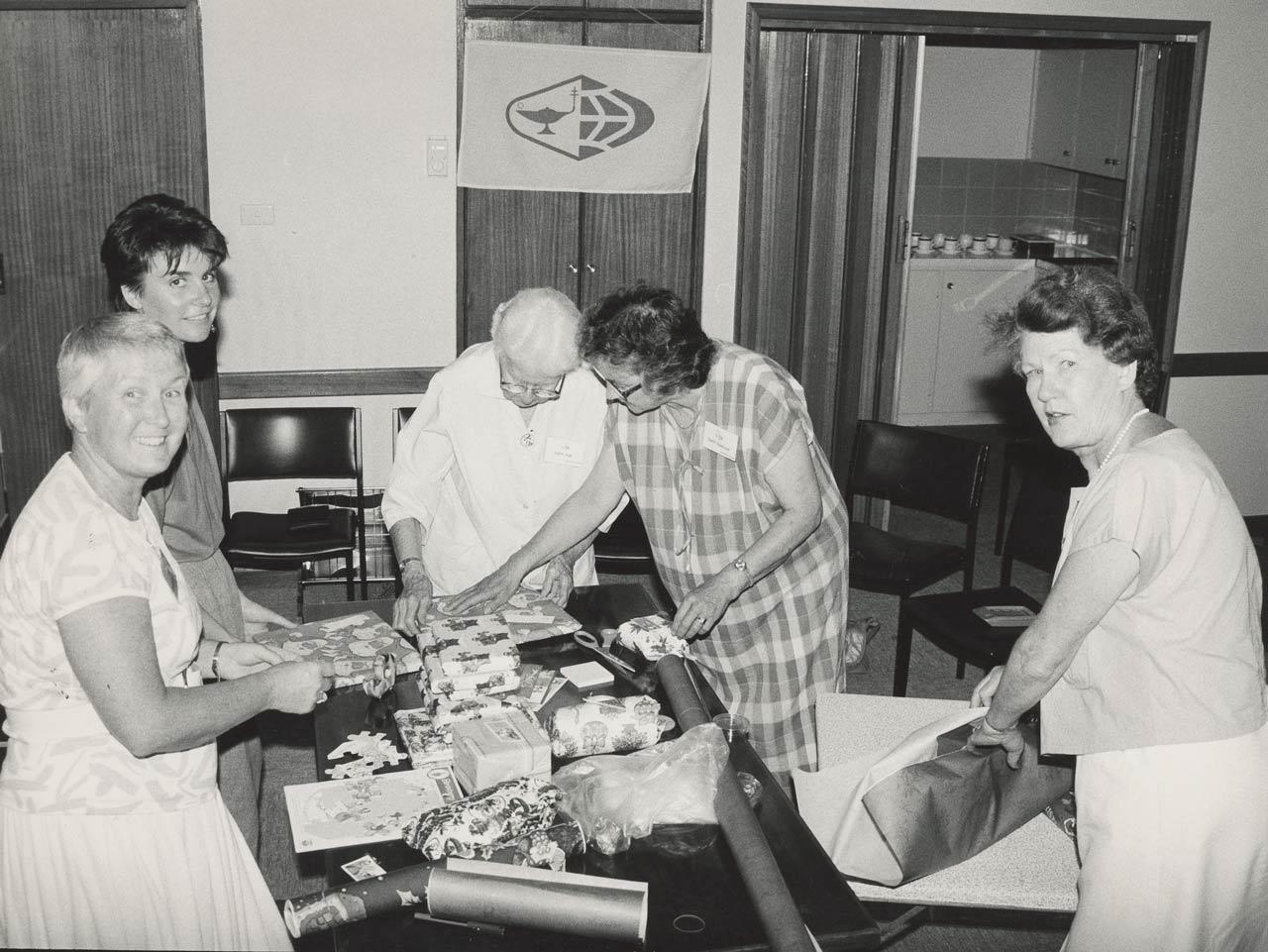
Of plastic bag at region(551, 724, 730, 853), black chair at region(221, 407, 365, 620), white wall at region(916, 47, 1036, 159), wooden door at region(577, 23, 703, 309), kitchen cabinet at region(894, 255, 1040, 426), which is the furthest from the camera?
white wall at region(916, 47, 1036, 159)

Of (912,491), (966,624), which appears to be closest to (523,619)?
(966,624)

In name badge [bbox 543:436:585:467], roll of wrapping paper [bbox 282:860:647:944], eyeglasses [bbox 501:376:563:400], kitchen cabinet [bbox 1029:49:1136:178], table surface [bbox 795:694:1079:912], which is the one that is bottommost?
table surface [bbox 795:694:1079:912]

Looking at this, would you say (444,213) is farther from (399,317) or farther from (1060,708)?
(1060,708)

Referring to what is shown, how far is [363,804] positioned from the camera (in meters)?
2.18

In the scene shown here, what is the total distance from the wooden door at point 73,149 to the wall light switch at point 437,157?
97 centimetres

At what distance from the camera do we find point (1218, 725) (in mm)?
2133

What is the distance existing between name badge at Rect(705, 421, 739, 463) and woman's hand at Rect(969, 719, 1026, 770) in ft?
2.79

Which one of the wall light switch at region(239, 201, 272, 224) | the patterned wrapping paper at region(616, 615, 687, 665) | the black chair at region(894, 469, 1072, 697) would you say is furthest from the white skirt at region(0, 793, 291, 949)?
the wall light switch at region(239, 201, 272, 224)

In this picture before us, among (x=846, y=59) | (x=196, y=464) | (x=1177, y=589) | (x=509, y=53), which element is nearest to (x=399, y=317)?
(x=509, y=53)

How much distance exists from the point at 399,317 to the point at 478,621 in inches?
127

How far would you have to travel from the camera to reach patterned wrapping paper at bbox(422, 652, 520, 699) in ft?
8.16

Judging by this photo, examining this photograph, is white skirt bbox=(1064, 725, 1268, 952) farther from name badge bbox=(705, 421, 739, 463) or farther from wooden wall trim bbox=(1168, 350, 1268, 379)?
wooden wall trim bbox=(1168, 350, 1268, 379)

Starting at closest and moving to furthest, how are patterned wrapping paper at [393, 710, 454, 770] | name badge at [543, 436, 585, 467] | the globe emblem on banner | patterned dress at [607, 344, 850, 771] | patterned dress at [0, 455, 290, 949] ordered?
patterned dress at [0, 455, 290, 949] < patterned wrapping paper at [393, 710, 454, 770] < patterned dress at [607, 344, 850, 771] < name badge at [543, 436, 585, 467] < the globe emblem on banner

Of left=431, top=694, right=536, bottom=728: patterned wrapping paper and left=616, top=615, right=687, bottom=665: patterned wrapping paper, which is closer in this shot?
left=431, top=694, right=536, bottom=728: patterned wrapping paper
